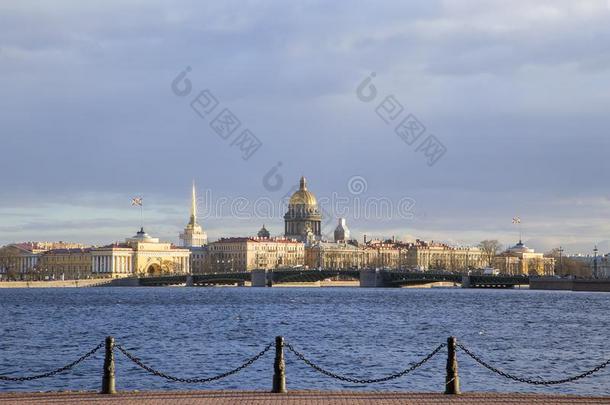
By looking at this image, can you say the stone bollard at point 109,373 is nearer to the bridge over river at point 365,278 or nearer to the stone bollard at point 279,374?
the stone bollard at point 279,374

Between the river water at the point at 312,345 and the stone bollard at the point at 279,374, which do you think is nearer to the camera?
the stone bollard at the point at 279,374

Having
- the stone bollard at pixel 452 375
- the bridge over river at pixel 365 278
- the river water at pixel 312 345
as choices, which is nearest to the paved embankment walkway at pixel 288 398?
the stone bollard at pixel 452 375

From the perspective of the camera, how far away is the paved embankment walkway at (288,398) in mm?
18203

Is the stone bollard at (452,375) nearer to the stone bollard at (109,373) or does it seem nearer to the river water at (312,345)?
the river water at (312,345)

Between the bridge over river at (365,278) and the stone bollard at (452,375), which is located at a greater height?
the bridge over river at (365,278)

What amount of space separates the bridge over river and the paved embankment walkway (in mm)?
103768

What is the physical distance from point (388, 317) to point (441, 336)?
53.6 feet

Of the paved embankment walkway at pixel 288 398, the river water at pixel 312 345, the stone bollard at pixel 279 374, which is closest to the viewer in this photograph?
the paved embankment walkway at pixel 288 398

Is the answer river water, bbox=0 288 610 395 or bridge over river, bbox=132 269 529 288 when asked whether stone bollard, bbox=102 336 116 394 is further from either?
bridge over river, bbox=132 269 529 288

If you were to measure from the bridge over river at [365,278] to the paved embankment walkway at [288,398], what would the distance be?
104 m

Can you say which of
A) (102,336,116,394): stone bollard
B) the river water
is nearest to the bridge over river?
the river water

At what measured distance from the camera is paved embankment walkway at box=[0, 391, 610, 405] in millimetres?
18203

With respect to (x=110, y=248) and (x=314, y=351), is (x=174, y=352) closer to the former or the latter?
(x=314, y=351)

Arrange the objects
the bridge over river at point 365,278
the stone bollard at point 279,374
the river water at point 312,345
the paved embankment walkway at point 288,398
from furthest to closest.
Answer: the bridge over river at point 365,278 → the river water at point 312,345 → the stone bollard at point 279,374 → the paved embankment walkway at point 288,398
